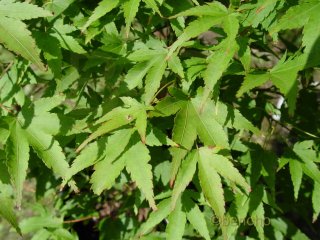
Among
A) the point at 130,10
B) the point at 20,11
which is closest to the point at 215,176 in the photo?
the point at 130,10

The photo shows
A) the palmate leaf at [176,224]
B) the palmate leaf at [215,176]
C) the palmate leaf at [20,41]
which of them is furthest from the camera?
the palmate leaf at [176,224]

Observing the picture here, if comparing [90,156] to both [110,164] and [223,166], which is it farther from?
[223,166]

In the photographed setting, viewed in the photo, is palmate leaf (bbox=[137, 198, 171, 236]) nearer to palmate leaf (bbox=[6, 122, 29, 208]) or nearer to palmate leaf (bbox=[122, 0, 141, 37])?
palmate leaf (bbox=[6, 122, 29, 208])

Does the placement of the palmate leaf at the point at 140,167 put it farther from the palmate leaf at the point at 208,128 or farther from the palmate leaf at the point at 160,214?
the palmate leaf at the point at 160,214

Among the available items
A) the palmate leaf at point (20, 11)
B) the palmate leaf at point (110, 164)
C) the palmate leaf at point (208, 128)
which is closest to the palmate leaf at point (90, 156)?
the palmate leaf at point (110, 164)

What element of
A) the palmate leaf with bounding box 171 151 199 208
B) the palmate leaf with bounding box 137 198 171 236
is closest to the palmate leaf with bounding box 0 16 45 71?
the palmate leaf with bounding box 171 151 199 208

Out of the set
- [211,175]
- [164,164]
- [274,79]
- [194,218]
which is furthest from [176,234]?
[274,79]
